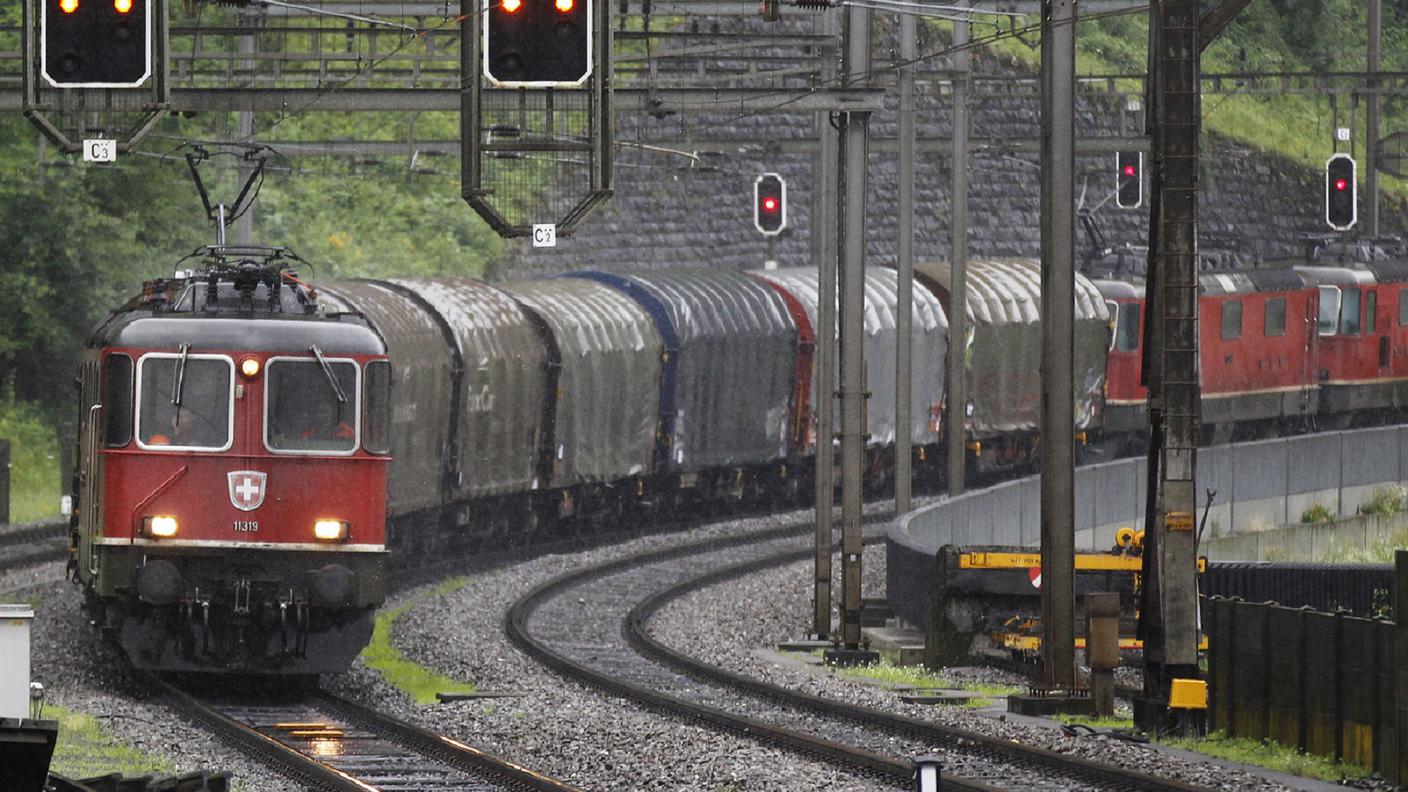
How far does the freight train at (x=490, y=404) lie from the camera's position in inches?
723

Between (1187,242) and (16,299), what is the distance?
2977 centimetres

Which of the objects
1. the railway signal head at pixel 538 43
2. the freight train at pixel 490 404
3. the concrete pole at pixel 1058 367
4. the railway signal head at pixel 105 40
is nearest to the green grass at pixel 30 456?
the freight train at pixel 490 404

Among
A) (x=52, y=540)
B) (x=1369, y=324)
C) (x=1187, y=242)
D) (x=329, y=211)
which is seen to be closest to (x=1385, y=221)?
(x=1369, y=324)

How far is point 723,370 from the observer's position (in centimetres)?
3638

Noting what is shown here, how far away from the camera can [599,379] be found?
33.8 metres

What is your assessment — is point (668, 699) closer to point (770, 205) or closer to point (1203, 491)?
point (1203, 491)

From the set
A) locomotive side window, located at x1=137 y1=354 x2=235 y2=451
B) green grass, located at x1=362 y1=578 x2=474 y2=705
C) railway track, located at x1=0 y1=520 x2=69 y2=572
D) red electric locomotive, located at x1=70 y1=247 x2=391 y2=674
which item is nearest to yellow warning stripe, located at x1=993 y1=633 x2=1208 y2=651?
green grass, located at x1=362 y1=578 x2=474 y2=705

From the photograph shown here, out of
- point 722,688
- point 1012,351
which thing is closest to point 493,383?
point 722,688

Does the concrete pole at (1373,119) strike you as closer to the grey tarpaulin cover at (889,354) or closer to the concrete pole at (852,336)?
the grey tarpaulin cover at (889,354)

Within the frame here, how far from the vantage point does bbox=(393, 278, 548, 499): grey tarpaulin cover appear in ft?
99.4

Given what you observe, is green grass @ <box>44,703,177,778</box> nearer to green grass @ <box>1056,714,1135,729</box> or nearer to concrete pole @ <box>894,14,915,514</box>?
green grass @ <box>1056,714,1135,729</box>

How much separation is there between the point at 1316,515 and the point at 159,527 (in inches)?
733

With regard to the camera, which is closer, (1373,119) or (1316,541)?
(1316,541)

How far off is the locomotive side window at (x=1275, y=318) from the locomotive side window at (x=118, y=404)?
2931cm
